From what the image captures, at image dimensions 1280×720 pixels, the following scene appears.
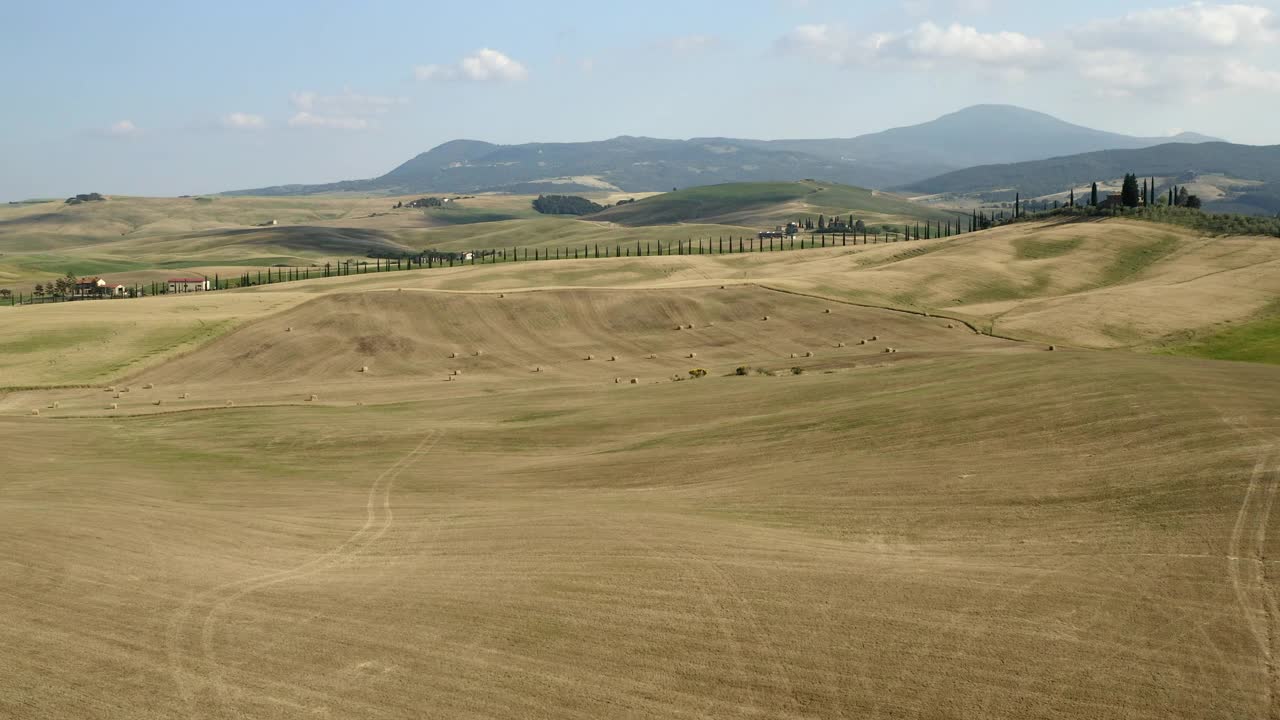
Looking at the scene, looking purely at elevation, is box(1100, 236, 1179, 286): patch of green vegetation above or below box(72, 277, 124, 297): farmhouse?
above

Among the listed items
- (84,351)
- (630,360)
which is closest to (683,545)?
(630,360)

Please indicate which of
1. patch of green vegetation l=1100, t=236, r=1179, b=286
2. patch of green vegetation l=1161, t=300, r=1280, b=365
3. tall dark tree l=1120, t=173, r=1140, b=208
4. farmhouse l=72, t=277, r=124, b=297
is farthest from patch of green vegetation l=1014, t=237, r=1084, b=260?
farmhouse l=72, t=277, r=124, b=297

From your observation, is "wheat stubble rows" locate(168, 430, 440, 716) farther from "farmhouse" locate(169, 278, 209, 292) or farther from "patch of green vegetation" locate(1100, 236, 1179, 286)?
"farmhouse" locate(169, 278, 209, 292)

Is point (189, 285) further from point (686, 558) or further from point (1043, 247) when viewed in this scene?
point (686, 558)

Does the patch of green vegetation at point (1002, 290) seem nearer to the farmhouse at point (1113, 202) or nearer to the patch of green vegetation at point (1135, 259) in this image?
the patch of green vegetation at point (1135, 259)

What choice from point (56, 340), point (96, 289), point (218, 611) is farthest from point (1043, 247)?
point (96, 289)

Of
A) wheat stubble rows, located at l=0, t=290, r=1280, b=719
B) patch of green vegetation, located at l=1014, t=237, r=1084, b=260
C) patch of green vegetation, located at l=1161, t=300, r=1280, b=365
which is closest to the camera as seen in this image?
wheat stubble rows, located at l=0, t=290, r=1280, b=719

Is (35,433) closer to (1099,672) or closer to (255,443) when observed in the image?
(255,443)
